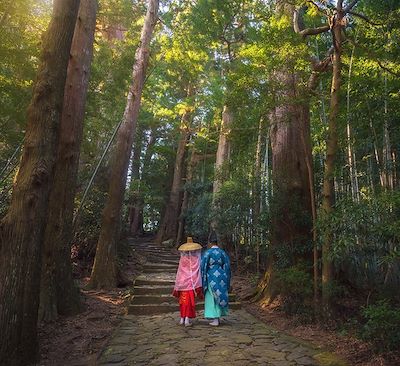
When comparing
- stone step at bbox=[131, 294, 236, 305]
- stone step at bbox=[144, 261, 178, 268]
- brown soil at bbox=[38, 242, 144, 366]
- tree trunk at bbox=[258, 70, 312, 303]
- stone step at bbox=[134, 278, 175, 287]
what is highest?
tree trunk at bbox=[258, 70, 312, 303]

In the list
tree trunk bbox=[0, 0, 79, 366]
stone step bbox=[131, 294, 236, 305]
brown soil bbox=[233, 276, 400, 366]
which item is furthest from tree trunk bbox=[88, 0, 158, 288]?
tree trunk bbox=[0, 0, 79, 366]

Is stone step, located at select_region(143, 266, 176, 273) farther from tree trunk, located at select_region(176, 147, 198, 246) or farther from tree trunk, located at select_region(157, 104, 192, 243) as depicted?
tree trunk, located at select_region(157, 104, 192, 243)

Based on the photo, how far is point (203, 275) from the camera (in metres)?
5.69

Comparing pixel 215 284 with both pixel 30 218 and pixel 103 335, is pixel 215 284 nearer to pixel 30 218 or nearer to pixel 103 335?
pixel 103 335

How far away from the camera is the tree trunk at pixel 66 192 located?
5504 millimetres

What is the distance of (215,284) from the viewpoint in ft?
18.2

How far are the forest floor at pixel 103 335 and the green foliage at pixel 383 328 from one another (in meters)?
0.11

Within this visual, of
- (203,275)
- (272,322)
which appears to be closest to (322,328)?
(272,322)

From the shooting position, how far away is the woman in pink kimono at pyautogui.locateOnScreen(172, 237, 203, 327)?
18.2 ft

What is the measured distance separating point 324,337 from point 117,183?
574 cm

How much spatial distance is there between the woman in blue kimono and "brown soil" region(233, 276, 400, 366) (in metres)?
0.92

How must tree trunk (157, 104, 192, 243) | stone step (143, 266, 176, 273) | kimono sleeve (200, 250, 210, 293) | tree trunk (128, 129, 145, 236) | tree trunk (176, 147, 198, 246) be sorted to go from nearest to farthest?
kimono sleeve (200, 250, 210, 293)
stone step (143, 266, 176, 273)
tree trunk (176, 147, 198, 246)
tree trunk (157, 104, 192, 243)
tree trunk (128, 129, 145, 236)

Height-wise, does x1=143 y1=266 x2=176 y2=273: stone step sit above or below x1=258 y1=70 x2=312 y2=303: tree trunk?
below

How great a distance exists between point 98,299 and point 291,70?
5.53 m
